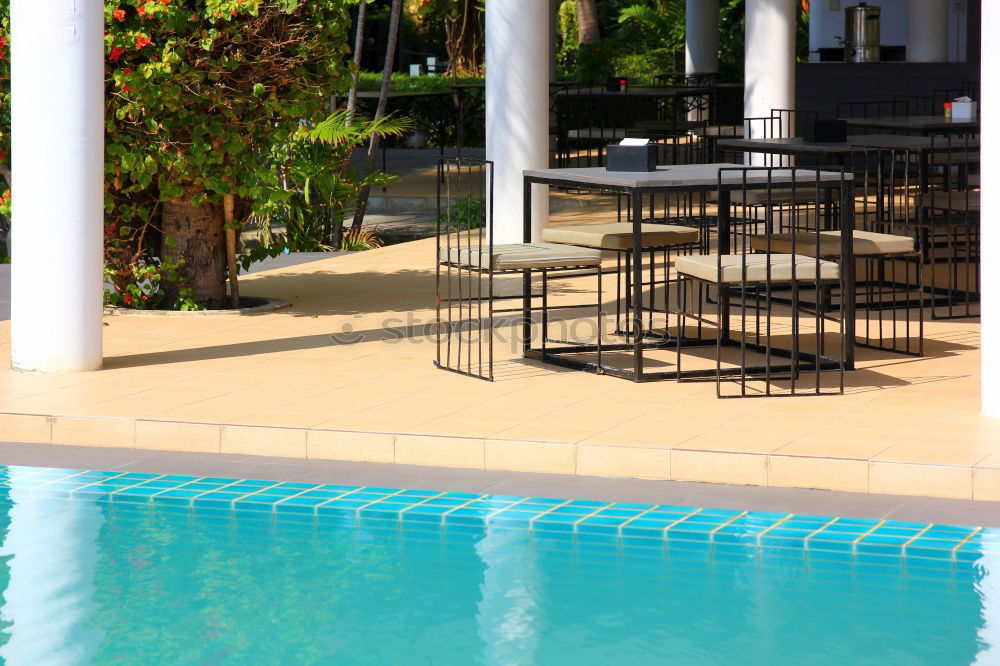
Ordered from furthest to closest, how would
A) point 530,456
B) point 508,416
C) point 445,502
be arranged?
point 508,416
point 530,456
point 445,502

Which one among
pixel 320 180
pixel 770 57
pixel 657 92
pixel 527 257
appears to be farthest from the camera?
pixel 657 92

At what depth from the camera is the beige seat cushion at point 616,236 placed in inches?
275

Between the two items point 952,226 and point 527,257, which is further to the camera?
point 952,226

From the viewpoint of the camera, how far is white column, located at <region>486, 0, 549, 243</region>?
973 cm

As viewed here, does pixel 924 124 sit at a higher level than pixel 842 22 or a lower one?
lower

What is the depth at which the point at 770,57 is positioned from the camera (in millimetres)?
11922

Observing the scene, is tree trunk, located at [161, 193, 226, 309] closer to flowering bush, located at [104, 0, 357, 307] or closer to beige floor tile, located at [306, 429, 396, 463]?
flowering bush, located at [104, 0, 357, 307]

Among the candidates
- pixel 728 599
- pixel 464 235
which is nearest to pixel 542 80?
pixel 464 235

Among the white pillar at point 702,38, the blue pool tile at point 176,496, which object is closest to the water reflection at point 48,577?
the blue pool tile at point 176,496

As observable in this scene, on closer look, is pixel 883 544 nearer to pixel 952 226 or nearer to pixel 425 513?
pixel 425 513

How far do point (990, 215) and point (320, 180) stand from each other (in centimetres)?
492

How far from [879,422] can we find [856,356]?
5.34 feet

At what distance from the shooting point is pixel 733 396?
236 inches

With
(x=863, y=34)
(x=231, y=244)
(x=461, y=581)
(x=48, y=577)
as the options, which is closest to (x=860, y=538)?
(x=461, y=581)
